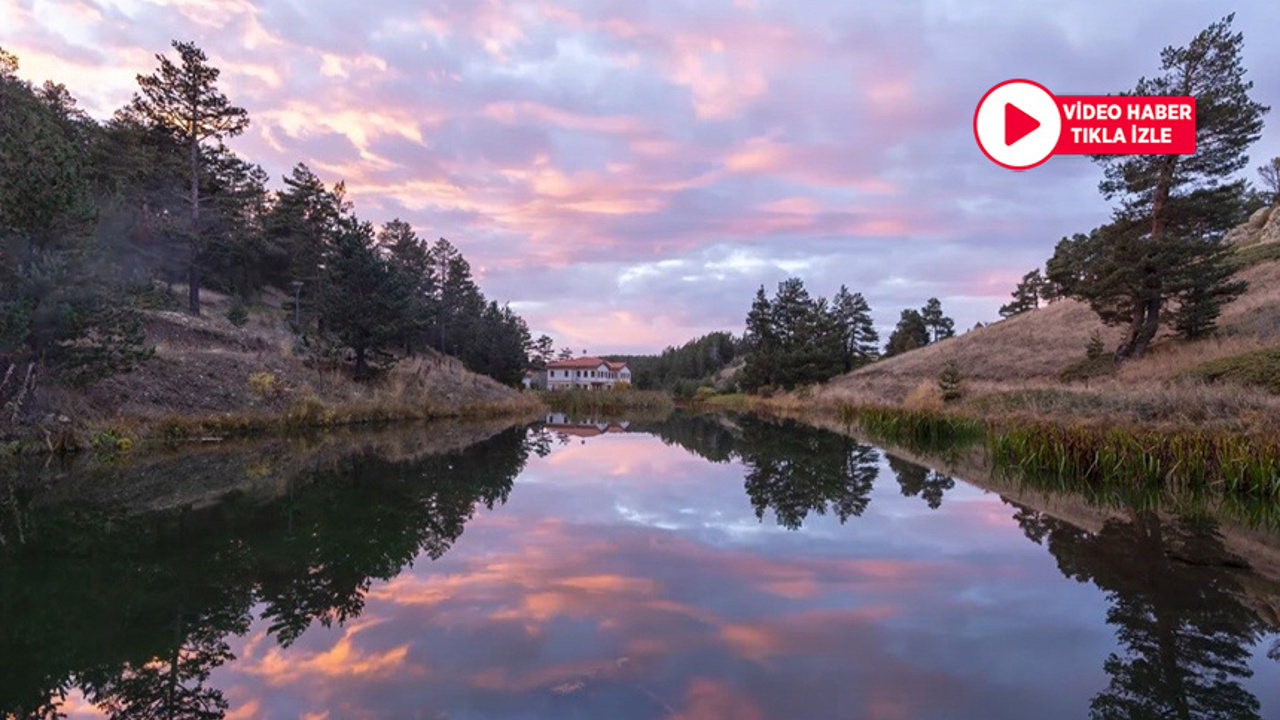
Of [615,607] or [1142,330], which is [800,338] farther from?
[615,607]

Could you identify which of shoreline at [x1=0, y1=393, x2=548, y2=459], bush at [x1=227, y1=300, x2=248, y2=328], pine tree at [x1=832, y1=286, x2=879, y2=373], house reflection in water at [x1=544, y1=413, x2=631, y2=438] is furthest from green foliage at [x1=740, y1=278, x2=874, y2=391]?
bush at [x1=227, y1=300, x2=248, y2=328]

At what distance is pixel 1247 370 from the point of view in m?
17.2

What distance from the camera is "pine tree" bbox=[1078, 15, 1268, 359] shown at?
2259 centimetres

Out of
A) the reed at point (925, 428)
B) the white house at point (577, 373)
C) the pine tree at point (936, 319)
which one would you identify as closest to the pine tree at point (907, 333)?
the pine tree at point (936, 319)

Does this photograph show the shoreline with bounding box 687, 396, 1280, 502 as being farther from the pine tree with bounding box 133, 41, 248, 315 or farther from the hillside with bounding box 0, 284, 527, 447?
the pine tree with bounding box 133, 41, 248, 315

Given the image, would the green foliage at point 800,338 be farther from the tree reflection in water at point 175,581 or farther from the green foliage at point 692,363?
the tree reflection in water at point 175,581

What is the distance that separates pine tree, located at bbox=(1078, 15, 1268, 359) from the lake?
798 inches

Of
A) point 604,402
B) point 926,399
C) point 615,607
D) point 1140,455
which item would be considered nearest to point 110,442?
point 615,607

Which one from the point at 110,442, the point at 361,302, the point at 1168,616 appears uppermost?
the point at 361,302

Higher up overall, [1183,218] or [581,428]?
[1183,218]

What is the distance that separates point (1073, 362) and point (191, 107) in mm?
46046

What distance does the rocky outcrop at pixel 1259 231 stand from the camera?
3969 cm

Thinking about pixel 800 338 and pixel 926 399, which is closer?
pixel 926 399

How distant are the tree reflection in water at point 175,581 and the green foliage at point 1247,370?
19.5 meters
